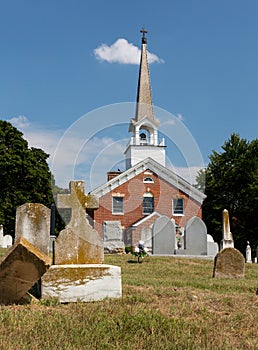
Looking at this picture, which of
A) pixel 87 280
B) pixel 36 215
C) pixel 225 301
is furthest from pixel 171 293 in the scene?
pixel 36 215

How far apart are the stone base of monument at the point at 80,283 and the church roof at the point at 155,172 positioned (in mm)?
27096

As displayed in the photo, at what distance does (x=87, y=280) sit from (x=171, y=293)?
151 centimetres

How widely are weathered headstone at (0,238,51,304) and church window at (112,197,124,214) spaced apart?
2885 cm

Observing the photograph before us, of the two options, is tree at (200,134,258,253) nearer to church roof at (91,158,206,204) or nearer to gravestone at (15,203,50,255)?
church roof at (91,158,206,204)

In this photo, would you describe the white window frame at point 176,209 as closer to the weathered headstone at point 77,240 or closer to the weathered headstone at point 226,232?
the weathered headstone at point 226,232

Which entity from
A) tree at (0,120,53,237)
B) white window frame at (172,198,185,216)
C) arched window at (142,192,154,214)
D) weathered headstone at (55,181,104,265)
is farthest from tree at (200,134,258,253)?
weathered headstone at (55,181,104,265)

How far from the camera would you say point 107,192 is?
113ft

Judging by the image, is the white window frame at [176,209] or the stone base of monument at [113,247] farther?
the white window frame at [176,209]

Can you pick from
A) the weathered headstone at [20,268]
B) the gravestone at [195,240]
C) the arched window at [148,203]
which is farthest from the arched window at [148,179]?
the weathered headstone at [20,268]

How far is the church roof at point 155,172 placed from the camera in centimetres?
3431

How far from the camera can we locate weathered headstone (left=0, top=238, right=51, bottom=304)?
585cm

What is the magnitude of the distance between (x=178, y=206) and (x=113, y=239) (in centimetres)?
1231

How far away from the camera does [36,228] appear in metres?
9.94

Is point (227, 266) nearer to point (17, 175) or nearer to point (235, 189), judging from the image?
point (17, 175)
